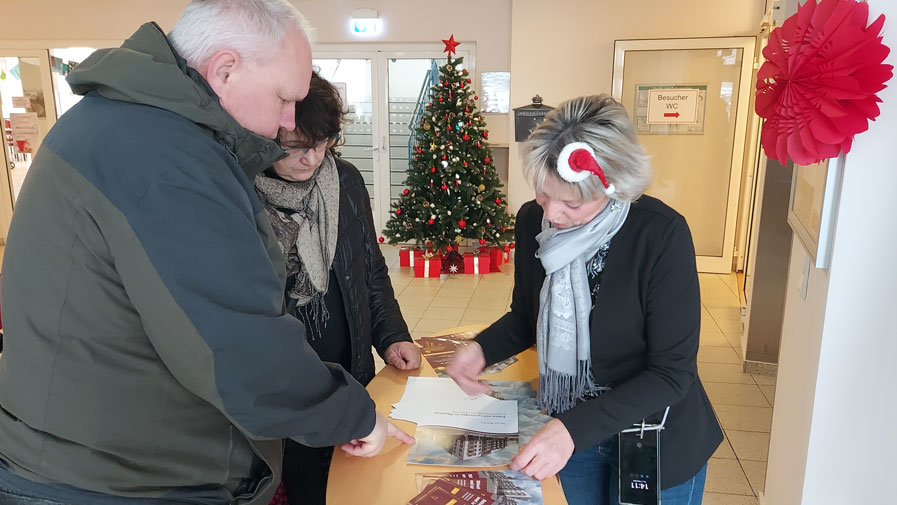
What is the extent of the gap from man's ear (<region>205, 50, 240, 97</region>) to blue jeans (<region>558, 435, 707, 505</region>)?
44.8 inches

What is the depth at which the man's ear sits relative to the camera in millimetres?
1061

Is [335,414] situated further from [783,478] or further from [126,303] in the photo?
[783,478]

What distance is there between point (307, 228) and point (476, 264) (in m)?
4.78

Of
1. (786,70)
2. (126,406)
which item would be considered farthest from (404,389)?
(786,70)

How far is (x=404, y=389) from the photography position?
1.70 m

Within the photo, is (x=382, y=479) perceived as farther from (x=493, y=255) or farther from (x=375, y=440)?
(x=493, y=255)

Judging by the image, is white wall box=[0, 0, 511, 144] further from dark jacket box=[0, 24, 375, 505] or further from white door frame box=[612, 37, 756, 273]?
dark jacket box=[0, 24, 375, 505]

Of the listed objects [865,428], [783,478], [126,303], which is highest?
[126,303]

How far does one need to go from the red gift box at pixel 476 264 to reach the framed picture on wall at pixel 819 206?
4.49 m

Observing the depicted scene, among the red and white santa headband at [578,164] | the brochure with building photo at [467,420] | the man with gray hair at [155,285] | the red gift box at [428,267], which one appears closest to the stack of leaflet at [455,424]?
the brochure with building photo at [467,420]

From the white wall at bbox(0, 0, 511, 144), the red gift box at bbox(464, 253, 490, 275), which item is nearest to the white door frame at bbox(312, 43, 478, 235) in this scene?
the white wall at bbox(0, 0, 511, 144)

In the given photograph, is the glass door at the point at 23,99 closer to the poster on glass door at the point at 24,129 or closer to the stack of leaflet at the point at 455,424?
the poster on glass door at the point at 24,129

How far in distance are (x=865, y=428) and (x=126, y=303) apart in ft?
5.46

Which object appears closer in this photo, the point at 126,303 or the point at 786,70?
the point at 126,303
